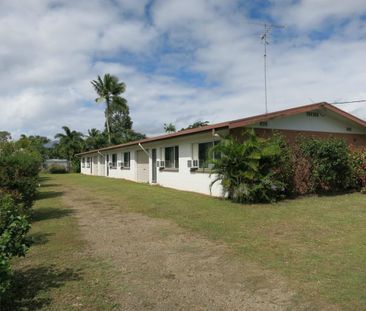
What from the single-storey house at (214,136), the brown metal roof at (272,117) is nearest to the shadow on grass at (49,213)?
the single-storey house at (214,136)

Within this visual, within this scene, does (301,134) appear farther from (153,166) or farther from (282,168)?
(153,166)

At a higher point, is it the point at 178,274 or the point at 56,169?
the point at 56,169

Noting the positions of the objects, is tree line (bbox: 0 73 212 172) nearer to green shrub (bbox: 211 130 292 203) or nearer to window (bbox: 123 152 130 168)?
window (bbox: 123 152 130 168)

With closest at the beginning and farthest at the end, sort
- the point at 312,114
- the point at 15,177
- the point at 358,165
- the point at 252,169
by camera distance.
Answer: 1. the point at 15,177
2. the point at 252,169
3. the point at 358,165
4. the point at 312,114

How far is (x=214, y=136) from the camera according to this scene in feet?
43.7

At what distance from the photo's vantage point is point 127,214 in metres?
9.77

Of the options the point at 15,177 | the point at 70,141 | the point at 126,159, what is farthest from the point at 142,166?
the point at 70,141

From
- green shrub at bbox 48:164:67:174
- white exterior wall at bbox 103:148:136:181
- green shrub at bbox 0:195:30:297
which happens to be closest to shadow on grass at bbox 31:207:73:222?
green shrub at bbox 0:195:30:297

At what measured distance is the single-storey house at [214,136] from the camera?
13.3 meters

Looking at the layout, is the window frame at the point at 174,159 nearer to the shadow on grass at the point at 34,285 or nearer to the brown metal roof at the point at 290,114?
the brown metal roof at the point at 290,114

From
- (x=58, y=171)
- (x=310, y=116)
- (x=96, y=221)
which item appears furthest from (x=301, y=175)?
(x=58, y=171)

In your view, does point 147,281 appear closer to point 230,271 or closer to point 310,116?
point 230,271

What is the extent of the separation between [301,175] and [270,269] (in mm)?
8221

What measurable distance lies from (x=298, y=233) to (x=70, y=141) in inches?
1796
